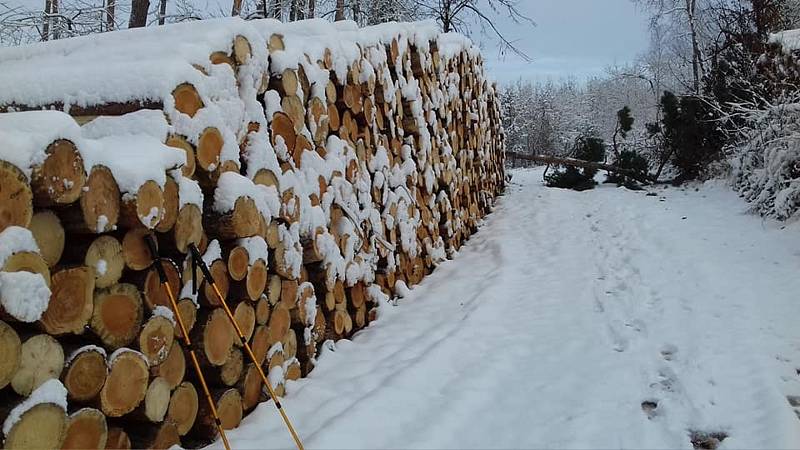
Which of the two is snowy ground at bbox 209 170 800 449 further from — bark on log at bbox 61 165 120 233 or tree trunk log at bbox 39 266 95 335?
bark on log at bbox 61 165 120 233

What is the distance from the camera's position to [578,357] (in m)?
3.63

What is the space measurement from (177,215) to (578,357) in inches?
99.5

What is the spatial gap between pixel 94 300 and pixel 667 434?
98.4 inches

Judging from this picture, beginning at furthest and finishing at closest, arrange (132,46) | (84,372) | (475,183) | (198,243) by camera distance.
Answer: (475,183)
(132,46)
(198,243)
(84,372)

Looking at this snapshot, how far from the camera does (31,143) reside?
5.66 feet

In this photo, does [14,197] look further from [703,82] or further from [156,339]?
[703,82]

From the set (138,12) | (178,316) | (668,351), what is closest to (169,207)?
(178,316)

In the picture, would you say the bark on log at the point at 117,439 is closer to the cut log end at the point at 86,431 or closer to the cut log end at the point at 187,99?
the cut log end at the point at 86,431

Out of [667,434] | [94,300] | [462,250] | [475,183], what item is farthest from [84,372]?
[475,183]

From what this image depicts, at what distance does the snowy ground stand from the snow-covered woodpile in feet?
1.28

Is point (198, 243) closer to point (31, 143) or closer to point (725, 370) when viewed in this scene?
point (31, 143)

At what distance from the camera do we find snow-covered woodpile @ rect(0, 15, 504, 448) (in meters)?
1.77

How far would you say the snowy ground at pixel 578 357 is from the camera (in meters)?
2.76

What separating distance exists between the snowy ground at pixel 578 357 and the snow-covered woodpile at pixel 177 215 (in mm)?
390
